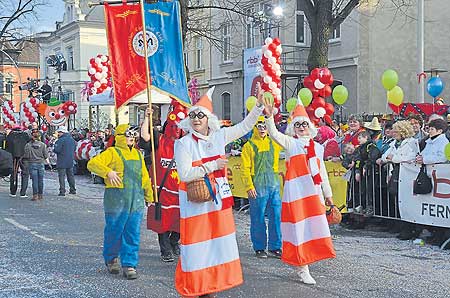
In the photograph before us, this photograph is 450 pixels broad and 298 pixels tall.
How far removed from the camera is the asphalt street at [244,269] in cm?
673

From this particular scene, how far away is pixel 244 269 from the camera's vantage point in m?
7.73

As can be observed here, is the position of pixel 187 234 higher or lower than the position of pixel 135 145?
lower

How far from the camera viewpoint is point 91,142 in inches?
877

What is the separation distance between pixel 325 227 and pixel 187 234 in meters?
1.95

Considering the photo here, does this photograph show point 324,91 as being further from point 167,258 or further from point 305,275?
point 305,275

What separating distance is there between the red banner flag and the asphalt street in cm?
223

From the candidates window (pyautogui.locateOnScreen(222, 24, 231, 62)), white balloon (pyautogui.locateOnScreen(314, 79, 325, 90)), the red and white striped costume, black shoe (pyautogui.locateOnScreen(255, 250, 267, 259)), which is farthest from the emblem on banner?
window (pyautogui.locateOnScreen(222, 24, 231, 62))

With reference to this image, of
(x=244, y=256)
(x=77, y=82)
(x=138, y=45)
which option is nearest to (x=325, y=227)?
(x=244, y=256)

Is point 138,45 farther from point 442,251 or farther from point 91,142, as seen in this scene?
point 91,142

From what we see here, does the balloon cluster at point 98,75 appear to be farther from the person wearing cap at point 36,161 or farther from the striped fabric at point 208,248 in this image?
the striped fabric at point 208,248

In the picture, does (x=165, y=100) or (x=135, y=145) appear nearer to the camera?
(x=135, y=145)

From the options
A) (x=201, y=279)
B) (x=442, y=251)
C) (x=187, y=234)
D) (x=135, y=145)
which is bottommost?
(x=442, y=251)

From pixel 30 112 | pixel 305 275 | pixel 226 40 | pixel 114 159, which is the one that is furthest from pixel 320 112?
pixel 30 112

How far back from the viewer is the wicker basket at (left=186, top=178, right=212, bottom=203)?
5.58 m
